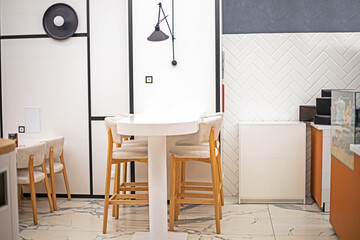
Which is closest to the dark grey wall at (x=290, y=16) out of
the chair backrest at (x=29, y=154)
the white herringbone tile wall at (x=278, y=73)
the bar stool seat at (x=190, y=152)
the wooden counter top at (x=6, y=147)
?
the white herringbone tile wall at (x=278, y=73)

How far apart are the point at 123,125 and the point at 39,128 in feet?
8.04

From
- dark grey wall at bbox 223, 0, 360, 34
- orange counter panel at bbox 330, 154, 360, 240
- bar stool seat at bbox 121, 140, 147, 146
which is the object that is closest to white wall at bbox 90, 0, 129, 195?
bar stool seat at bbox 121, 140, 147, 146

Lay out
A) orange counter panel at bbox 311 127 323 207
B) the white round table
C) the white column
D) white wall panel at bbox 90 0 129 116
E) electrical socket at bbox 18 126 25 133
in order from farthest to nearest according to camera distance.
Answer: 1. electrical socket at bbox 18 126 25 133
2. white wall panel at bbox 90 0 129 116
3. orange counter panel at bbox 311 127 323 207
4. the white column
5. the white round table

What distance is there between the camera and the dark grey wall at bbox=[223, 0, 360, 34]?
5492 mm

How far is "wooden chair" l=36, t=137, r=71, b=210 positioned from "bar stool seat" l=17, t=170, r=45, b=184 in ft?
0.64

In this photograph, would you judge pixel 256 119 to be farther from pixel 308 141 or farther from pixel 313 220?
pixel 313 220

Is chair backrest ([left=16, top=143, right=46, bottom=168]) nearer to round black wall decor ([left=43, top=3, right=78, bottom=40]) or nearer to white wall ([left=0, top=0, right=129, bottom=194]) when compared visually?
white wall ([left=0, top=0, right=129, bottom=194])

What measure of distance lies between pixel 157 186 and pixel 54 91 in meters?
2.39

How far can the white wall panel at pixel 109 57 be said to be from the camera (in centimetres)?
545

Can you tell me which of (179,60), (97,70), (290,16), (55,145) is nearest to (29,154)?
(55,145)

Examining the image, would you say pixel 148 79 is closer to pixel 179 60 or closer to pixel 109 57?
pixel 179 60

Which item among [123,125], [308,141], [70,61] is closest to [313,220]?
[308,141]

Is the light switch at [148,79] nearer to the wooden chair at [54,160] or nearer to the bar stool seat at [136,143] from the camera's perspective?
the bar stool seat at [136,143]

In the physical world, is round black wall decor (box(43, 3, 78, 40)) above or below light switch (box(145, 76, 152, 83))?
above
